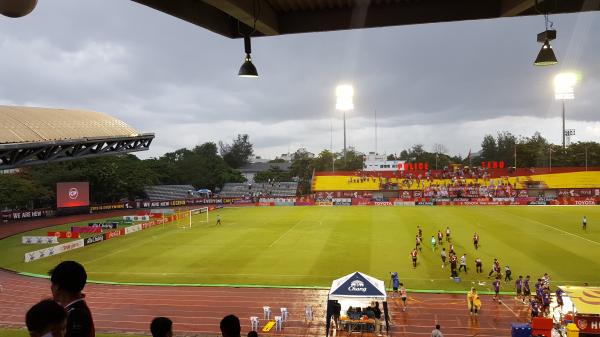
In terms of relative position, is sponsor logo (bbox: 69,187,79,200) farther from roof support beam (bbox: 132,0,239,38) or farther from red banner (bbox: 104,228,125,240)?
roof support beam (bbox: 132,0,239,38)

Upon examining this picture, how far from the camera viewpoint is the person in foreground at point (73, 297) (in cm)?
324

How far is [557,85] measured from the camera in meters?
70.3

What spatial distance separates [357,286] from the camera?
53.9 feet

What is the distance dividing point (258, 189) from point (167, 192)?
73.4 ft

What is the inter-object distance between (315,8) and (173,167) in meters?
96.9

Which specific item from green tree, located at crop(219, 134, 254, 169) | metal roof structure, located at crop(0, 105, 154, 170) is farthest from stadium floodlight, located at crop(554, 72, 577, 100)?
green tree, located at crop(219, 134, 254, 169)

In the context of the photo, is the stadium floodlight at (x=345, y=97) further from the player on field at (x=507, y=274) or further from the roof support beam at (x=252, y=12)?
the roof support beam at (x=252, y=12)

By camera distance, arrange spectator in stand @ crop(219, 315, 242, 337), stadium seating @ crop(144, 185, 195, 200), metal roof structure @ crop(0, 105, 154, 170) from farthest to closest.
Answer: stadium seating @ crop(144, 185, 195, 200) → metal roof structure @ crop(0, 105, 154, 170) → spectator in stand @ crop(219, 315, 242, 337)

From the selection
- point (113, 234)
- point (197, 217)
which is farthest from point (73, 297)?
point (197, 217)

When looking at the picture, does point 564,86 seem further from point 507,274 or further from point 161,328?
point 161,328

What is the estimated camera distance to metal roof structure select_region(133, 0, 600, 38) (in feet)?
20.8

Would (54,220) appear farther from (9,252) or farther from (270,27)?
(270,27)

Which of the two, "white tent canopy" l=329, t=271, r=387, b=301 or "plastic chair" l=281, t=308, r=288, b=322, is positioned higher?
"white tent canopy" l=329, t=271, r=387, b=301

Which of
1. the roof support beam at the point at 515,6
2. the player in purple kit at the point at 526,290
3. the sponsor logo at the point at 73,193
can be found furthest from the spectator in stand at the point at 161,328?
the sponsor logo at the point at 73,193
